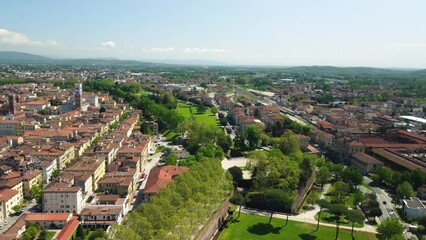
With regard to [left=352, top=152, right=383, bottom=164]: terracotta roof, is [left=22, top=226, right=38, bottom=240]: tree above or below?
below

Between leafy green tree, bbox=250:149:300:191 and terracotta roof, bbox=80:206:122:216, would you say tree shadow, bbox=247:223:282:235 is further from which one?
terracotta roof, bbox=80:206:122:216

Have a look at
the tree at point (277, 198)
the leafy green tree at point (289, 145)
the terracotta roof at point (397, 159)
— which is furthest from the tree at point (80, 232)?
the terracotta roof at point (397, 159)

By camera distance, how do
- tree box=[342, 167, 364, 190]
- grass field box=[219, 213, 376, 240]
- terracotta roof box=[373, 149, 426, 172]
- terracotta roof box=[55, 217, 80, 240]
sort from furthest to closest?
terracotta roof box=[373, 149, 426, 172] → tree box=[342, 167, 364, 190] → grass field box=[219, 213, 376, 240] → terracotta roof box=[55, 217, 80, 240]

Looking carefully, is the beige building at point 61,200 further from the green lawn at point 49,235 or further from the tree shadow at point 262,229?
the tree shadow at point 262,229

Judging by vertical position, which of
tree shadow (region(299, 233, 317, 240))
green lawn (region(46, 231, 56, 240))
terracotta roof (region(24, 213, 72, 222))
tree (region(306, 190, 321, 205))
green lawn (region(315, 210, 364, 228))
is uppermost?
tree (region(306, 190, 321, 205))

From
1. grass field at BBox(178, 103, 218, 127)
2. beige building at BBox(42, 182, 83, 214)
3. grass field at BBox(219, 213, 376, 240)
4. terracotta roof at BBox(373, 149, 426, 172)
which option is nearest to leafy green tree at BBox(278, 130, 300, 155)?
terracotta roof at BBox(373, 149, 426, 172)

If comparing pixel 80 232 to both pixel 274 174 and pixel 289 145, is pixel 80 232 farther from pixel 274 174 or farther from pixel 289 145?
pixel 289 145

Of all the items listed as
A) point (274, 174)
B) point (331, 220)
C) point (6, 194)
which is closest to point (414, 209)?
point (331, 220)
